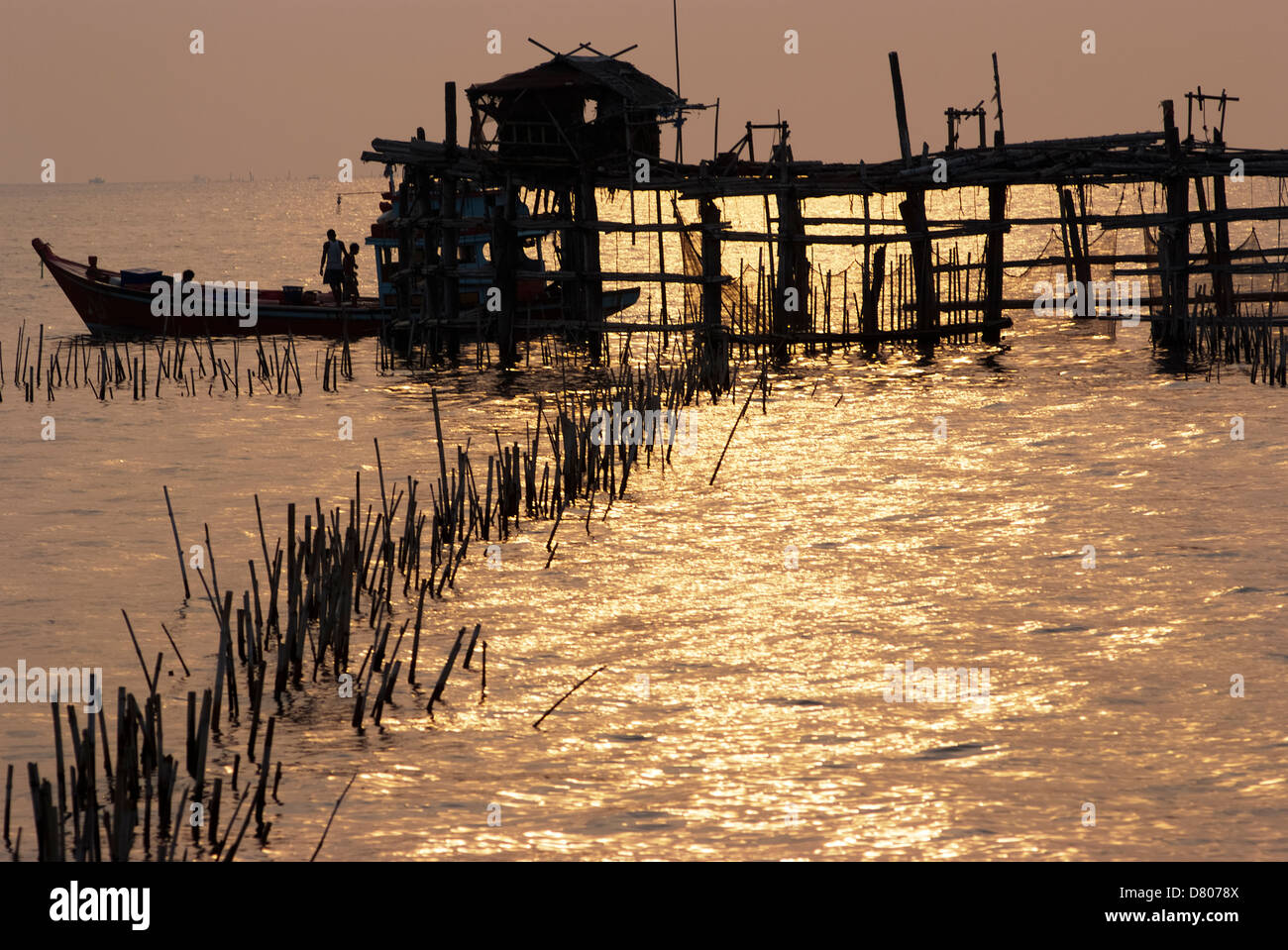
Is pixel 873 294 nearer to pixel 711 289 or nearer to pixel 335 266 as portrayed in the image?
pixel 711 289

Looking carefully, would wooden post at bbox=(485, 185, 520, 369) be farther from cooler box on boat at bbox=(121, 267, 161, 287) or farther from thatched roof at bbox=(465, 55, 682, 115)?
cooler box on boat at bbox=(121, 267, 161, 287)

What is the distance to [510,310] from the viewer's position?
72.8ft

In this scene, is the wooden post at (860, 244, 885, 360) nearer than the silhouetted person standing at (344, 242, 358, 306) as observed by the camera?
Yes

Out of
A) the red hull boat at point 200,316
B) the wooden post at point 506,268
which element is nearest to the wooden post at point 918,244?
the wooden post at point 506,268

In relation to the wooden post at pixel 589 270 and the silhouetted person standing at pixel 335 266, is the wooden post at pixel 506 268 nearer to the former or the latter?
the wooden post at pixel 589 270

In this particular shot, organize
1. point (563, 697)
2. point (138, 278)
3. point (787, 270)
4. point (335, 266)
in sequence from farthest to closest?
point (138, 278) → point (335, 266) → point (787, 270) → point (563, 697)

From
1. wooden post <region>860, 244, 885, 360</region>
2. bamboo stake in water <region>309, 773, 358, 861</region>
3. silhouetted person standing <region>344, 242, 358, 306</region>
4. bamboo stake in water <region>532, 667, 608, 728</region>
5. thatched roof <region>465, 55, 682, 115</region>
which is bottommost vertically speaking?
bamboo stake in water <region>309, 773, 358, 861</region>

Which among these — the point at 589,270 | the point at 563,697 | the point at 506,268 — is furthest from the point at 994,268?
the point at 563,697

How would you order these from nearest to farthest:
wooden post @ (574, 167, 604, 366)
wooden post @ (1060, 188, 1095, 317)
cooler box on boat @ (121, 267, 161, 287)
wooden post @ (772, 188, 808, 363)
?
1. wooden post @ (574, 167, 604, 366)
2. wooden post @ (772, 188, 808, 363)
3. wooden post @ (1060, 188, 1095, 317)
4. cooler box on boat @ (121, 267, 161, 287)

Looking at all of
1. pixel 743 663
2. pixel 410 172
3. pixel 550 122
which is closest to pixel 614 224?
pixel 550 122

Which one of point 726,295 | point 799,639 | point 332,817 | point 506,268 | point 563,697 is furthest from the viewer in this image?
point 726,295

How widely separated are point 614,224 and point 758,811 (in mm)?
15948

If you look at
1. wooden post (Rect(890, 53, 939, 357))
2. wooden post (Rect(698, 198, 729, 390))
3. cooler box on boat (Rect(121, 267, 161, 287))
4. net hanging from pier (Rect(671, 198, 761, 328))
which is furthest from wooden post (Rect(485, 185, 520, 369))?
cooler box on boat (Rect(121, 267, 161, 287))
